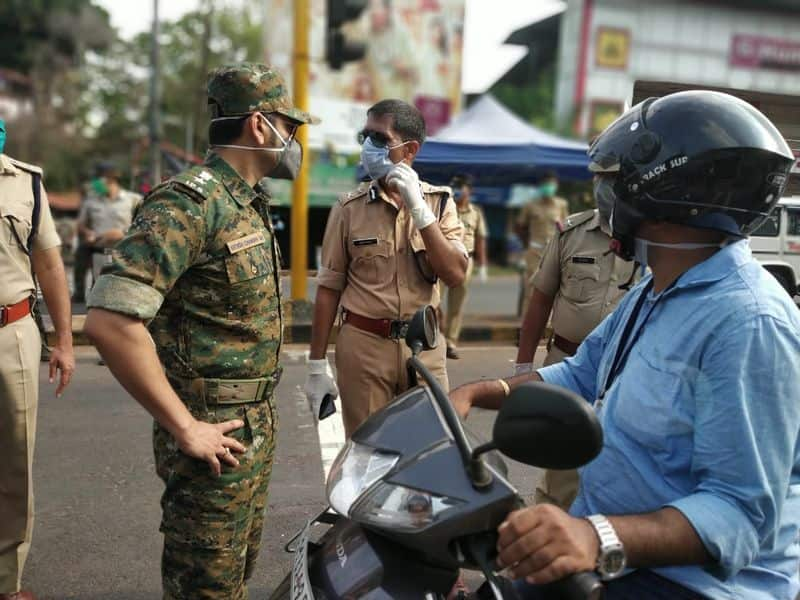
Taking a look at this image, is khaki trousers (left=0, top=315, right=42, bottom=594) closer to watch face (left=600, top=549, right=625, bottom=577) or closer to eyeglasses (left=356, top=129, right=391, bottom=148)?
eyeglasses (left=356, top=129, right=391, bottom=148)

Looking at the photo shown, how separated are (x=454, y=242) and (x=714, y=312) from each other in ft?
6.29

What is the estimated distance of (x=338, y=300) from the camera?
10.9ft

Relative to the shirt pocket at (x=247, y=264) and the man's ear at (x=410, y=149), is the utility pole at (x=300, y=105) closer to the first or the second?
the man's ear at (x=410, y=149)

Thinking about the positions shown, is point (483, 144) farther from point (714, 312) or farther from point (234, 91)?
point (714, 312)

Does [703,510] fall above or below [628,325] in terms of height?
below

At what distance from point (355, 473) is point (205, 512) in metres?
0.73

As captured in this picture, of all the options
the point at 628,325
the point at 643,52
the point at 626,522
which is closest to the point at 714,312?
the point at 628,325

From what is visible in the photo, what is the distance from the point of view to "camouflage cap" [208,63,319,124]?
212 centimetres

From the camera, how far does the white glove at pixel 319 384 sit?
10.6 feet

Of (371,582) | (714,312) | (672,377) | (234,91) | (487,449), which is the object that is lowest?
(371,582)

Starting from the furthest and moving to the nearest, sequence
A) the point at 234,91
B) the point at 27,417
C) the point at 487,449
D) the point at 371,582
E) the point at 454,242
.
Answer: the point at 454,242 → the point at 27,417 → the point at 234,91 → the point at 371,582 → the point at 487,449

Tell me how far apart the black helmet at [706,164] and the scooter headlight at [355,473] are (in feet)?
2.33

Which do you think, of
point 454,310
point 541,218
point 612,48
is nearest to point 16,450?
point 454,310

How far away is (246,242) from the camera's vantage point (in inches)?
80.8
